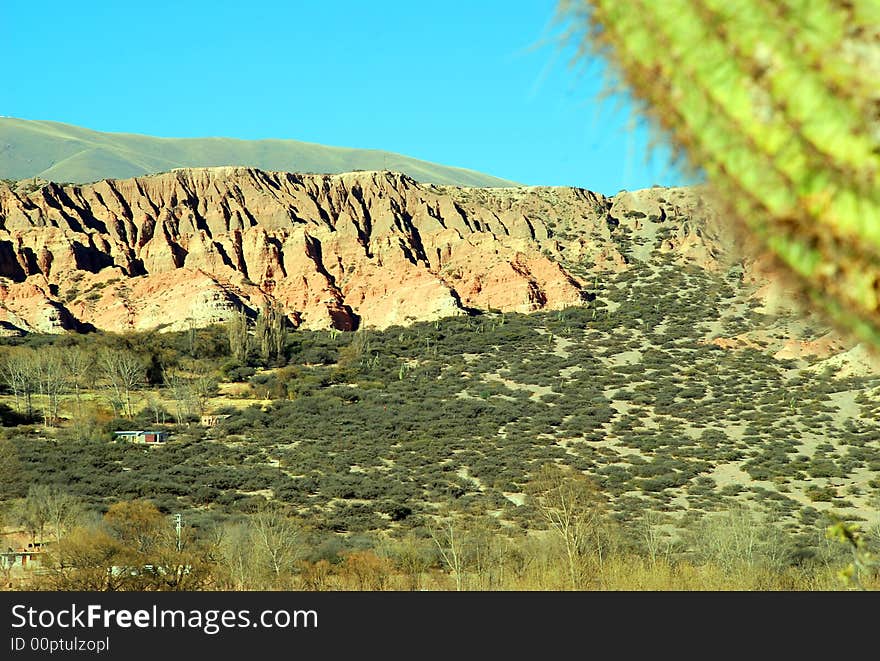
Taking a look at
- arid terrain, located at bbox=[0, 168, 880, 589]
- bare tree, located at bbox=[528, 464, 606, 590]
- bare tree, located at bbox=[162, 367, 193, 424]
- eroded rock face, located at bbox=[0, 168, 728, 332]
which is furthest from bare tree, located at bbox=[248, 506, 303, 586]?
eroded rock face, located at bbox=[0, 168, 728, 332]

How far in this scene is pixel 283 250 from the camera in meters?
84.9

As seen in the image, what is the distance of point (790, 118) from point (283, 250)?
8499cm

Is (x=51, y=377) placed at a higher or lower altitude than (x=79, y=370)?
lower

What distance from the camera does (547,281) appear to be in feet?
265

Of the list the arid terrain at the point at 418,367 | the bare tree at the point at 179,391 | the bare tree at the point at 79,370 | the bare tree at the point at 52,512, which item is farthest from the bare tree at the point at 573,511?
the bare tree at the point at 79,370

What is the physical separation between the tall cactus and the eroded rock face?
6693cm

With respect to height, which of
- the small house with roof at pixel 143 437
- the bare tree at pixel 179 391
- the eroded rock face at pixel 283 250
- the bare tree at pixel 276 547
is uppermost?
the eroded rock face at pixel 283 250

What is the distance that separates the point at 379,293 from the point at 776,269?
7823 centimetres

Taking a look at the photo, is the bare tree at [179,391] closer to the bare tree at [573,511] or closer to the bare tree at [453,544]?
the bare tree at [573,511]

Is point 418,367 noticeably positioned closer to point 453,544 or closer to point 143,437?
point 143,437

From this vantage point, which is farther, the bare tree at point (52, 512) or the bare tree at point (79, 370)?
the bare tree at point (79, 370)

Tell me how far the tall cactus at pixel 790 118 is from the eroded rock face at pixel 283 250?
220ft

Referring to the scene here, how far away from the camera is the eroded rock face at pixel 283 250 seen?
251 feet

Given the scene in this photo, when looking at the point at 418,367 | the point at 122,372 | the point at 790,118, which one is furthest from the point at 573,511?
the point at 122,372
